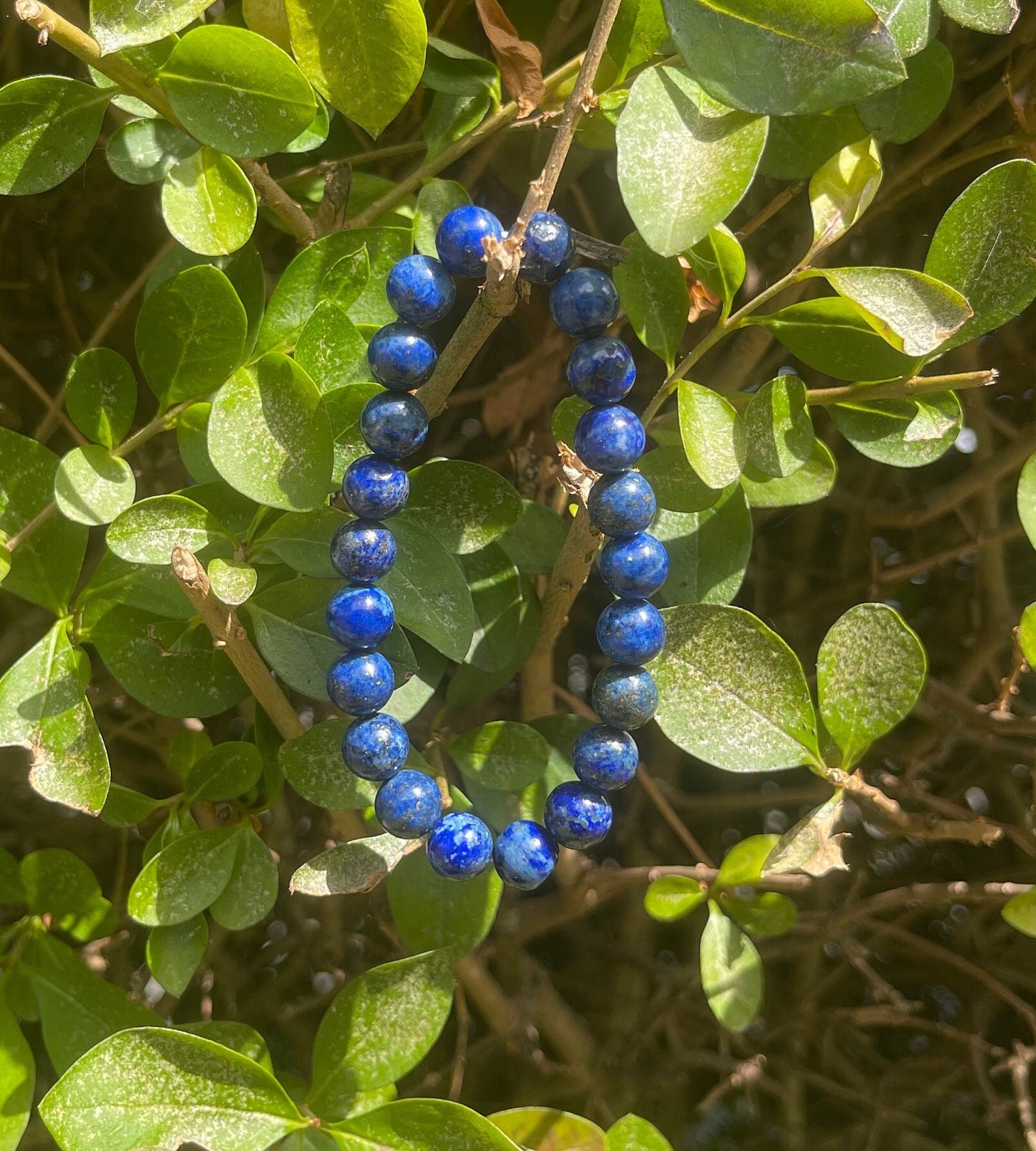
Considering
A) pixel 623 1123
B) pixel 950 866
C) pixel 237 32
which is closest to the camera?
pixel 237 32

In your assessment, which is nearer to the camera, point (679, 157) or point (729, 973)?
point (679, 157)

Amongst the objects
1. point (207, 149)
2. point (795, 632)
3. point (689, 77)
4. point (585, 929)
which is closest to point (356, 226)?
point (207, 149)

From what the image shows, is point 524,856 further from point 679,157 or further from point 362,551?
point 679,157

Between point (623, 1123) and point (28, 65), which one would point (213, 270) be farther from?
point (623, 1123)

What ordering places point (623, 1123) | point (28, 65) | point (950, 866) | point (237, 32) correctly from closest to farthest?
point (237, 32)
point (623, 1123)
point (28, 65)
point (950, 866)

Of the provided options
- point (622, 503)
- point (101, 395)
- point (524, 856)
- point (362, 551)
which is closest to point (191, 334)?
point (101, 395)

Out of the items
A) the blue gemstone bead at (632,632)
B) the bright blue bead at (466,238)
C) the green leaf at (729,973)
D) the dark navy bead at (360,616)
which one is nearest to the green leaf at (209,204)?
the bright blue bead at (466,238)
